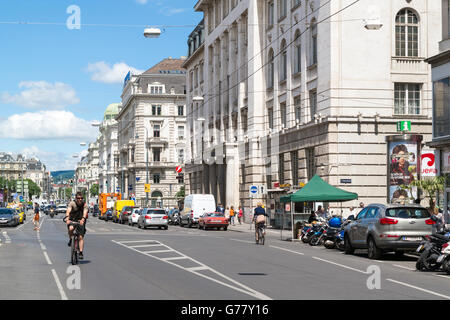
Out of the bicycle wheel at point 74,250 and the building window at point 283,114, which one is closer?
the bicycle wheel at point 74,250

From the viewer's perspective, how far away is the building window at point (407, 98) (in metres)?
41.1

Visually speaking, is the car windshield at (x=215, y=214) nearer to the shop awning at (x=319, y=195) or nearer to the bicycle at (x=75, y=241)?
the shop awning at (x=319, y=195)

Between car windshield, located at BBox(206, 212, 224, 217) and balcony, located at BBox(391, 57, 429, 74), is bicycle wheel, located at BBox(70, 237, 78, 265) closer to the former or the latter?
balcony, located at BBox(391, 57, 429, 74)

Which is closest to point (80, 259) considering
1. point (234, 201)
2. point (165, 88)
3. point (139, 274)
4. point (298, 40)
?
point (139, 274)

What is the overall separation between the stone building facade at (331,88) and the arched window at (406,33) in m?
0.05

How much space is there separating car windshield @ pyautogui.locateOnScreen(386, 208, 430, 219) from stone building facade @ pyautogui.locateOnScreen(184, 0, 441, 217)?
15.5m

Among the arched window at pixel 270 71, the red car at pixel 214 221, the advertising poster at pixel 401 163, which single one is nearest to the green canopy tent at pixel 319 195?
the advertising poster at pixel 401 163

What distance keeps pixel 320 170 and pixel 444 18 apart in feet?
42.5

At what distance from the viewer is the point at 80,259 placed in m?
20.0

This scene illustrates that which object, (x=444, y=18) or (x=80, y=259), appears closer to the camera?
(x=80, y=259)

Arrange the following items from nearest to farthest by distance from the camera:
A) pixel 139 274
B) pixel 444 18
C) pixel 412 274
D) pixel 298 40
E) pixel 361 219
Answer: pixel 139 274
pixel 412 274
pixel 361 219
pixel 444 18
pixel 298 40

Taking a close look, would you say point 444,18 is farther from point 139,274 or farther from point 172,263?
point 139,274

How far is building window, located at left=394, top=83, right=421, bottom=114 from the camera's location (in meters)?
41.1
